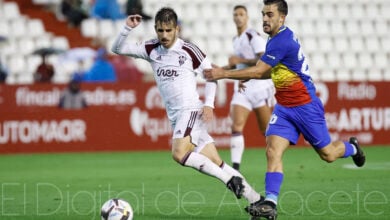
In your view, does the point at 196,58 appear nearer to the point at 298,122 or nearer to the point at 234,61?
the point at 298,122

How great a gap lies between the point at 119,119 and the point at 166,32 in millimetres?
10352

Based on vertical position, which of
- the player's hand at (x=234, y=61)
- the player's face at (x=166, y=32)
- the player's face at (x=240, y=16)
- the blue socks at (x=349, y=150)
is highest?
the player's face at (x=240, y=16)

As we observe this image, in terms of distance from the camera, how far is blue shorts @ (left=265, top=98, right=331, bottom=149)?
919 cm

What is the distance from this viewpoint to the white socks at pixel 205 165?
9.17 meters

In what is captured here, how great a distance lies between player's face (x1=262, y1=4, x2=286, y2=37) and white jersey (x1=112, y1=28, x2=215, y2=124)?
99cm

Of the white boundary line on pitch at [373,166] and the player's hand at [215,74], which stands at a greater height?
the player's hand at [215,74]

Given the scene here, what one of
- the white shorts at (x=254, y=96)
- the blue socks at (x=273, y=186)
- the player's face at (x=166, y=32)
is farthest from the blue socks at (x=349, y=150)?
the white shorts at (x=254, y=96)

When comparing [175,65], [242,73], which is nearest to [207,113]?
[175,65]

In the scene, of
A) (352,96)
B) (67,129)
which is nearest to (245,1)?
(352,96)

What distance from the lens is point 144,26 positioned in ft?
79.2

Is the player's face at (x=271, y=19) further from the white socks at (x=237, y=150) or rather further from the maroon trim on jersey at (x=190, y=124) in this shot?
the white socks at (x=237, y=150)

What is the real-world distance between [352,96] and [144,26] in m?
6.52

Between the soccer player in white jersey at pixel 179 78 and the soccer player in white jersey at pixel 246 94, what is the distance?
3979mm

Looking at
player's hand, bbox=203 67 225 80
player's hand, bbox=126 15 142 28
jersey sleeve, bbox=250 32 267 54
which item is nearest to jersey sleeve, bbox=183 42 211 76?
player's hand, bbox=126 15 142 28
